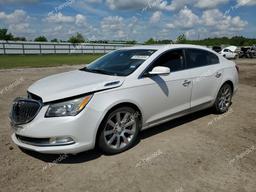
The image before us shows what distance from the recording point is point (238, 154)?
156 inches

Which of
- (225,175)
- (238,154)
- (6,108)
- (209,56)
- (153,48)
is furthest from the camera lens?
(6,108)

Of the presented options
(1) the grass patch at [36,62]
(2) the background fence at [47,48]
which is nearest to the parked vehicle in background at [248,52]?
(2) the background fence at [47,48]

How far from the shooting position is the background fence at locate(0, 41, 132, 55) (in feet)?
127

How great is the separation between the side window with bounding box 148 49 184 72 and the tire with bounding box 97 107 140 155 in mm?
1004

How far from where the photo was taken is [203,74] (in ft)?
17.2

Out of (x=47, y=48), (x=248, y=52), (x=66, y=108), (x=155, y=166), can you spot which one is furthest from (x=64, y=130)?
(x=47, y=48)

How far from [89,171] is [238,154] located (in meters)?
2.28

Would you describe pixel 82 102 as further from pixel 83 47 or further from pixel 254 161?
pixel 83 47

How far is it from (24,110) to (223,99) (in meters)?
4.41

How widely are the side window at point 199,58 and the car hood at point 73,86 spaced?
70.0 inches

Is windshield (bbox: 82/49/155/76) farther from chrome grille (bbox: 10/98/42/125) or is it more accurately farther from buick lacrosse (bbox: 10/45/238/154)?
chrome grille (bbox: 10/98/42/125)

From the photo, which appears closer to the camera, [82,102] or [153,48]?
[82,102]

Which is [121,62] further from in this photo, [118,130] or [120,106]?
[118,130]

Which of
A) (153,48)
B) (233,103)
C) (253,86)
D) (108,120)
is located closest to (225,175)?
(108,120)
